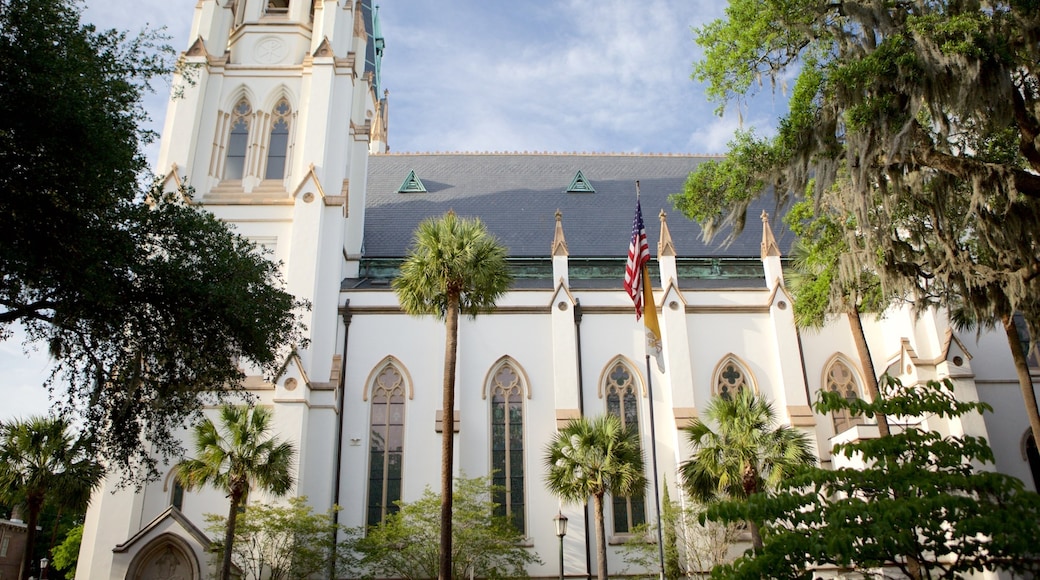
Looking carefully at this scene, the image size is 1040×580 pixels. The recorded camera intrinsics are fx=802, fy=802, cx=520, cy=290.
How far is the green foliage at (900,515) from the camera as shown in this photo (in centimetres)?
781

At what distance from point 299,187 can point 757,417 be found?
49.5 ft

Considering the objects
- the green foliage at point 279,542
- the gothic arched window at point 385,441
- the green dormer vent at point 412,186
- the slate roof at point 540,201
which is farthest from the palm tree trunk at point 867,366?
the green dormer vent at point 412,186

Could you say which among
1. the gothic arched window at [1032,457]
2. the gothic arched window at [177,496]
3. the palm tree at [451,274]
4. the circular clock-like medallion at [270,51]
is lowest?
the gothic arched window at [177,496]

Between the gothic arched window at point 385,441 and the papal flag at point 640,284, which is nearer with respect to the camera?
the papal flag at point 640,284

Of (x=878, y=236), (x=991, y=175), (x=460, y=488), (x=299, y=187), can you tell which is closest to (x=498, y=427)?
(x=460, y=488)

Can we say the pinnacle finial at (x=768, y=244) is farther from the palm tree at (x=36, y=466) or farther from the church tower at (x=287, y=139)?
the palm tree at (x=36, y=466)

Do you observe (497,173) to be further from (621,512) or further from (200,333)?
(200,333)

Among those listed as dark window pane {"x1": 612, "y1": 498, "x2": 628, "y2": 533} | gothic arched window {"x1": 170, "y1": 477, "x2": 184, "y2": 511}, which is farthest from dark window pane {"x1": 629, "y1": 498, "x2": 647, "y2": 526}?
gothic arched window {"x1": 170, "y1": 477, "x2": 184, "y2": 511}

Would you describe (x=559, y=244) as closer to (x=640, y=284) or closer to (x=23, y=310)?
(x=640, y=284)

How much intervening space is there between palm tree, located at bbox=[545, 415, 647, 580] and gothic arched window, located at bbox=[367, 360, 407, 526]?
5.47m

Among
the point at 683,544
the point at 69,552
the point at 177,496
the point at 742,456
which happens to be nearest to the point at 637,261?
the point at 742,456

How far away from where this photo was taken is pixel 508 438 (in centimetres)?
2356

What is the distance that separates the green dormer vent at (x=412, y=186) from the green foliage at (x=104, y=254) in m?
15.9

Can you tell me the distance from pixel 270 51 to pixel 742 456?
20679 millimetres
